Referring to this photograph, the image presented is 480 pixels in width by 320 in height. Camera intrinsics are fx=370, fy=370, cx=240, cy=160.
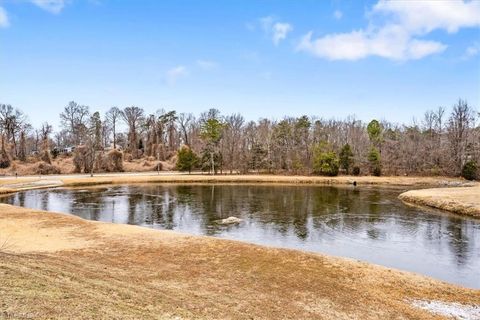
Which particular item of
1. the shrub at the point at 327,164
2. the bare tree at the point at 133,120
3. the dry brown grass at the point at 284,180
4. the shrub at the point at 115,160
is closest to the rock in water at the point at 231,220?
the dry brown grass at the point at 284,180

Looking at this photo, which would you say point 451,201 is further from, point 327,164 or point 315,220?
point 327,164

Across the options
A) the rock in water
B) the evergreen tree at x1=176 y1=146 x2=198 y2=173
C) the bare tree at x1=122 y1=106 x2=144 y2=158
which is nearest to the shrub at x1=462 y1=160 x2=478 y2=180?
the evergreen tree at x1=176 y1=146 x2=198 y2=173

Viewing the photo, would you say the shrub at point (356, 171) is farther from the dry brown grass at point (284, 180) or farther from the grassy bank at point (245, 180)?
the dry brown grass at point (284, 180)

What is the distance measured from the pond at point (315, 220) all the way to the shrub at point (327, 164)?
18919 millimetres

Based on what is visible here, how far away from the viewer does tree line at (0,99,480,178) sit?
2635 inches

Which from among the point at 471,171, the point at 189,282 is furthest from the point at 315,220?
the point at 471,171

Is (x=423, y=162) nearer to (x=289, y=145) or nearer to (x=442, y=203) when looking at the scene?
(x=289, y=145)

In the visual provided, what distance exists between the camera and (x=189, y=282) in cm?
1224

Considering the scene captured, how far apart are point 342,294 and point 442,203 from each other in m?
25.4

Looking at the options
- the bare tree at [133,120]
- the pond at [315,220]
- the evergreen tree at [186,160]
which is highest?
the bare tree at [133,120]

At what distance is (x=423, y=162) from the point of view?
6900cm

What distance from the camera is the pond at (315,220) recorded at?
18797 mm

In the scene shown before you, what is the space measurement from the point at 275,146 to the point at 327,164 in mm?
15287

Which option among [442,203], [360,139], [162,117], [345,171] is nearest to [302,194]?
[442,203]
